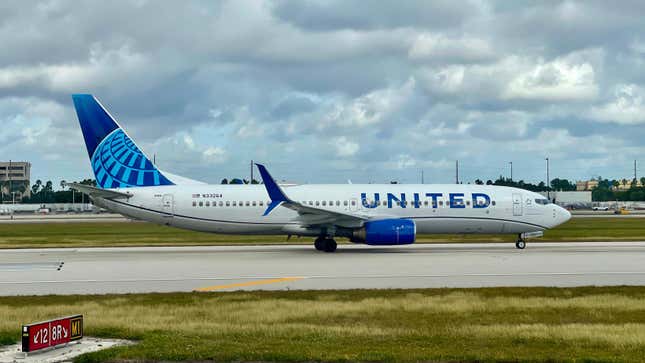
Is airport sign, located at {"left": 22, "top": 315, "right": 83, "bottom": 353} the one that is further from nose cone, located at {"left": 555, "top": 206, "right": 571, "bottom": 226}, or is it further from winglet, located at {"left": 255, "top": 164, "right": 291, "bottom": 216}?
nose cone, located at {"left": 555, "top": 206, "right": 571, "bottom": 226}

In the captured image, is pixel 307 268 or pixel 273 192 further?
pixel 273 192

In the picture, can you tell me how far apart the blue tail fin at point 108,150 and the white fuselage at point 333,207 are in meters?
0.73

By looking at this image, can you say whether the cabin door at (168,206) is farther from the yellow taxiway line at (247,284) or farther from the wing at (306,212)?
the yellow taxiway line at (247,284)

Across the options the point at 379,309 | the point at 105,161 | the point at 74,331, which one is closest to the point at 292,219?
the point at 105,161

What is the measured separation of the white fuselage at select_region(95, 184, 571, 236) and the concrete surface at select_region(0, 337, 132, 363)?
835 inches

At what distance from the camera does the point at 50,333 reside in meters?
10.4

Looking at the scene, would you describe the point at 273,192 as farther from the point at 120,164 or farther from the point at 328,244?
the point at 120,164

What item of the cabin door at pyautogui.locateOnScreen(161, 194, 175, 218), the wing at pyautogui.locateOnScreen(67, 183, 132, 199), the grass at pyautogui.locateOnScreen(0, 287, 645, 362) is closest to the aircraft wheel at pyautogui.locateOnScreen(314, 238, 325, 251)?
the cabin door at pyautogui.locateOnScreen(161, 194, 175, 218)

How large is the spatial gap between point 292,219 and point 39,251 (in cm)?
1267

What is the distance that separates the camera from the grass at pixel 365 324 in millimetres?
10500

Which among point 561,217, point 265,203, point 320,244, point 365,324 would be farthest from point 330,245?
point 365,324

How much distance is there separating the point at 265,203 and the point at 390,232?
6678 mm

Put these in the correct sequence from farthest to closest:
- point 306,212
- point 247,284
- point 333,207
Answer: point 333,207 < point 306,212 < point 247,284

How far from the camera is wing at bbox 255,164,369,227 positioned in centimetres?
3034
